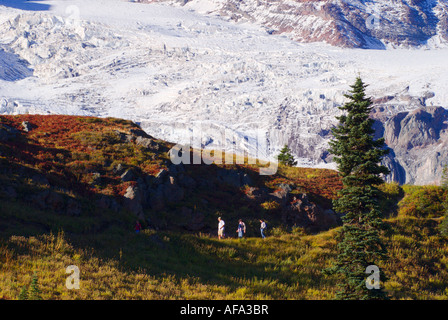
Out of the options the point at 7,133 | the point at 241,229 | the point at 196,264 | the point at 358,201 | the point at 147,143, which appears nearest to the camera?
the point at 358,201

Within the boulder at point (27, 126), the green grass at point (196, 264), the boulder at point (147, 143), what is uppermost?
the boulder at point (27, 126)

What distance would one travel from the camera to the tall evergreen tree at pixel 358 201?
45.8 ft

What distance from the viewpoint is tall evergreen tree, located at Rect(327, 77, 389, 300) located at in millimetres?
13945

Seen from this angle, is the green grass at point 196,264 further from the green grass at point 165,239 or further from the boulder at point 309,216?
the boulder at point 309,216

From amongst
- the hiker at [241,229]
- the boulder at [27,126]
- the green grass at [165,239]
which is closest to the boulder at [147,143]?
the green grass at [165,239]

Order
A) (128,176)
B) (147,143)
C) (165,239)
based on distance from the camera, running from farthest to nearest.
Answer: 1. (147,143)
2. (128,176)
3. (165,239)

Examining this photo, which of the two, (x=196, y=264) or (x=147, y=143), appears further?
(x=147, y=143)

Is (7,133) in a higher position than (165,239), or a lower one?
higher

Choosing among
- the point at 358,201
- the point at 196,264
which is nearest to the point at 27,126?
the point at 196,264

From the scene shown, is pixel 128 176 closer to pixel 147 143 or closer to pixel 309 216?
pixel 147 143

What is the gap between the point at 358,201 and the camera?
15.3m

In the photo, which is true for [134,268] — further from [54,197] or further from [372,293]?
[372,293]
